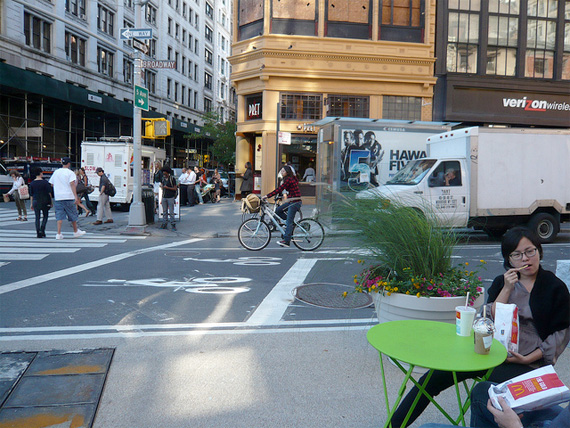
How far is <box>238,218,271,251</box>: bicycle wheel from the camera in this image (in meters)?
11.3

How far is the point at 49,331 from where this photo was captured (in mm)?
5258

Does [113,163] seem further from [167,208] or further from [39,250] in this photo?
[39,250]

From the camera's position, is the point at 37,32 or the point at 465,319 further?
the point at 37,32

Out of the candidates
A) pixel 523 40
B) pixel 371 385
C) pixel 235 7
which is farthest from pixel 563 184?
pixel 235 7

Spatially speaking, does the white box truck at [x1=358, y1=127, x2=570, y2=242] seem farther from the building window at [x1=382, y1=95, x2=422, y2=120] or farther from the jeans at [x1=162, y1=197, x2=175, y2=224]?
the building window at [x1=382, y1=95, x2=422, y2=120]

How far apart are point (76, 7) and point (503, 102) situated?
2978cm

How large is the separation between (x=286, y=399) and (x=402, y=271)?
4.72 ft

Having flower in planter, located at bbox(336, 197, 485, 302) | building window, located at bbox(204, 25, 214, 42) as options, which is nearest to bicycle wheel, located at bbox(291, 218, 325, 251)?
flower in planter, located at bbox(336, 197, 485, 302)

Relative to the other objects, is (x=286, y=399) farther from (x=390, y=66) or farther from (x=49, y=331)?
(x=390, y=66)

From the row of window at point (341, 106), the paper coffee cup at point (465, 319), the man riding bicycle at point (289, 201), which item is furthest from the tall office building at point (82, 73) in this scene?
the paper coffee cup at point (465, 319)

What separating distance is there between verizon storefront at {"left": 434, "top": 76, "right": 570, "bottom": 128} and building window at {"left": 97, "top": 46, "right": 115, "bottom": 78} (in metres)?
28.0

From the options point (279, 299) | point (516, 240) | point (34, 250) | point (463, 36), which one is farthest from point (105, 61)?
point (516, 240)

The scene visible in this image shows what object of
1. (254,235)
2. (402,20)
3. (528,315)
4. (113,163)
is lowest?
(254,235)

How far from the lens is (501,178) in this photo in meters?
12.5
